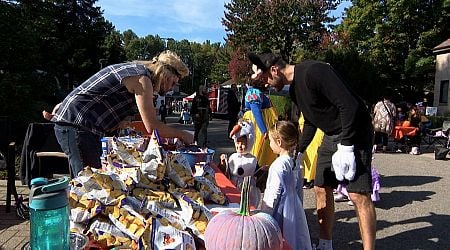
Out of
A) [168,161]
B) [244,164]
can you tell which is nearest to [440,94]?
[244,164]

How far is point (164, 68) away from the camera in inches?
116

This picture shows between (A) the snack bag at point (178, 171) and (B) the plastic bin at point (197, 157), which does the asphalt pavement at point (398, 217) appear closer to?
(B) the plastic bin at point (197, 157)

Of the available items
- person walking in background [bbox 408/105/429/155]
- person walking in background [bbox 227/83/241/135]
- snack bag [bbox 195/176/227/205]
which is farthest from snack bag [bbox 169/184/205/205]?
person walking in background [bbox 408/105/429/155]

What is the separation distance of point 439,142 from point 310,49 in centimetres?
1960

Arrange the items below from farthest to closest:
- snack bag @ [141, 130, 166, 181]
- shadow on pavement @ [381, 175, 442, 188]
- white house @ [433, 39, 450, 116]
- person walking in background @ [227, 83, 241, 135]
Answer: white house @ [433, 39, 450, 116] → person walking in background @ [227, 83, 241, 135] → shadow on pavement @ [381, 175, 442, 188] → snack bag @ [141, 130, 166, 181]

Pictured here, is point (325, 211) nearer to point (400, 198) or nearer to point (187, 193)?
point (187, 193)

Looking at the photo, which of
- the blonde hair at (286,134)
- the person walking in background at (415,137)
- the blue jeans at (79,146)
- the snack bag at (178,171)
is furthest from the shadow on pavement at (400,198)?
the person walking in background at (415,137)

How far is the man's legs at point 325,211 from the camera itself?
12.4 feet

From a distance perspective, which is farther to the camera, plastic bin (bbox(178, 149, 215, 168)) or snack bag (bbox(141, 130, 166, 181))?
plastic bin (bbox(178, 149, 215, 168))

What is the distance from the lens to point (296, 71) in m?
3.38

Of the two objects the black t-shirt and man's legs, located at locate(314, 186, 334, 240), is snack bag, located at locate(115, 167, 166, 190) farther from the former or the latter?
man's legs, located at locate(314, 186, 334, 240)

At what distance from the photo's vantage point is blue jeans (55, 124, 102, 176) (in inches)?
122

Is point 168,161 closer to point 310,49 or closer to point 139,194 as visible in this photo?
point 139,194

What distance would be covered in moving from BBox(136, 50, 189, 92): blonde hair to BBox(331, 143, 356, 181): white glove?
125 cm
